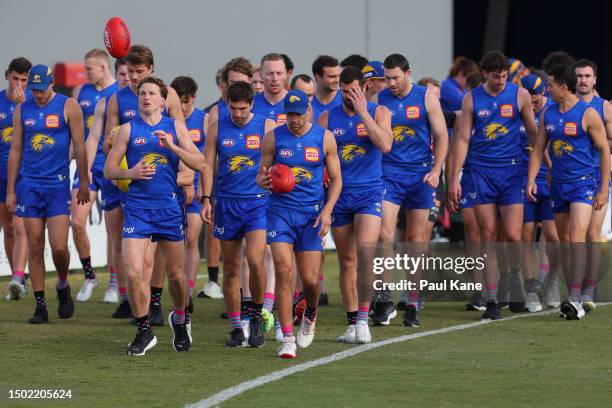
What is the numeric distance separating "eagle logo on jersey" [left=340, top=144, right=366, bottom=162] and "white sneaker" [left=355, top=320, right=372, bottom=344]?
1.38 m

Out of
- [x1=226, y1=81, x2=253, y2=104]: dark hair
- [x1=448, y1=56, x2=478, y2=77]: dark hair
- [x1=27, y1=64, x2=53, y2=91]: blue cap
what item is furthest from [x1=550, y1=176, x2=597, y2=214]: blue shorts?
[x1=448, y1=56, x2=478, y2=77]: dark hair

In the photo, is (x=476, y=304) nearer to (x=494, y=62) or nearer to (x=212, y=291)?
(x=494, y=62)

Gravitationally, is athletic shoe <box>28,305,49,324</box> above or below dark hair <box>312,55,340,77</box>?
below

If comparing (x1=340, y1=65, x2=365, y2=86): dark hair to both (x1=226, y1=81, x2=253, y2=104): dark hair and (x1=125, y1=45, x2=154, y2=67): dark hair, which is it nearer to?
(x1=226, y1=81, x2=253, y2=104): dark hair

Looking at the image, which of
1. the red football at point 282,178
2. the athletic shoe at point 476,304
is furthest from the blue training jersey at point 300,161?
the athletic shoe at point 476,304

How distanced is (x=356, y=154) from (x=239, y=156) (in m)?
1.04

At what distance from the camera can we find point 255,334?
37.2 feet

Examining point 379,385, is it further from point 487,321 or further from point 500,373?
point 487,321

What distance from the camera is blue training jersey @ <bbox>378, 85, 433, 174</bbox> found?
12.9 meters

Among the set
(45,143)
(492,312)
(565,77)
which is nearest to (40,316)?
(45,143)

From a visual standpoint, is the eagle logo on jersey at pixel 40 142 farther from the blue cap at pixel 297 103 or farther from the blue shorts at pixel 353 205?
the blue cap at pixel 297 103

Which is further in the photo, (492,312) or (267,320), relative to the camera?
(492,312)

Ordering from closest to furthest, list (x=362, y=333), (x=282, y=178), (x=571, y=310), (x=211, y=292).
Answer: (x=282, y=178), (x=362, y=333), (x=571, y=310), (x=211, y=292)

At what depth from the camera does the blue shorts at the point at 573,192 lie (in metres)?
13.2
